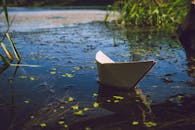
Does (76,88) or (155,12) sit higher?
(155,12)

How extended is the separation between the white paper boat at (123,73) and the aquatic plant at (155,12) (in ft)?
29.4

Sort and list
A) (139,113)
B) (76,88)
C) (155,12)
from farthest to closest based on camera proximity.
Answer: (155,12)
(76,88)
(139,113)

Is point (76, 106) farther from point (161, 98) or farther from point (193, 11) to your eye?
point (193, 11)

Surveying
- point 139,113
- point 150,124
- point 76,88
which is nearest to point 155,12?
point 76,88

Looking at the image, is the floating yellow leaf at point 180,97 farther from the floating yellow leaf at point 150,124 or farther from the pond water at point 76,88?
the floating yellow leaf at point 150,124

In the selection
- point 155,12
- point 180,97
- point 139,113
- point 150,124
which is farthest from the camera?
point 155,12

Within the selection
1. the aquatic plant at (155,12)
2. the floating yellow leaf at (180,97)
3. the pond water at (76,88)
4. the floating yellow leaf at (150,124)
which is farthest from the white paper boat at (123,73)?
the aquatic plant at (155,12)

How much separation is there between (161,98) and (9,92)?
2.84 meters

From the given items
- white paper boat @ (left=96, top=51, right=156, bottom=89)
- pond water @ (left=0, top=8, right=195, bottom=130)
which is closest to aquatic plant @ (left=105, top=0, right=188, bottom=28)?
pond water @ (left=0, top=8, right=195, bottom=130)

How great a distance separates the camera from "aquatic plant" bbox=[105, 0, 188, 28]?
14.0 meters

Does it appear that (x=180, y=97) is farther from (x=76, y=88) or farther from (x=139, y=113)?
(x=76, y=88)

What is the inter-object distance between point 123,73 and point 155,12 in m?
10.1

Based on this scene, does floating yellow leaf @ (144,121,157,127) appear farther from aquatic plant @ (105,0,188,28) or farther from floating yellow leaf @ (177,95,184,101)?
aquatic plant @ (105,0,188,28)

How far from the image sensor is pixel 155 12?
14391 mm
